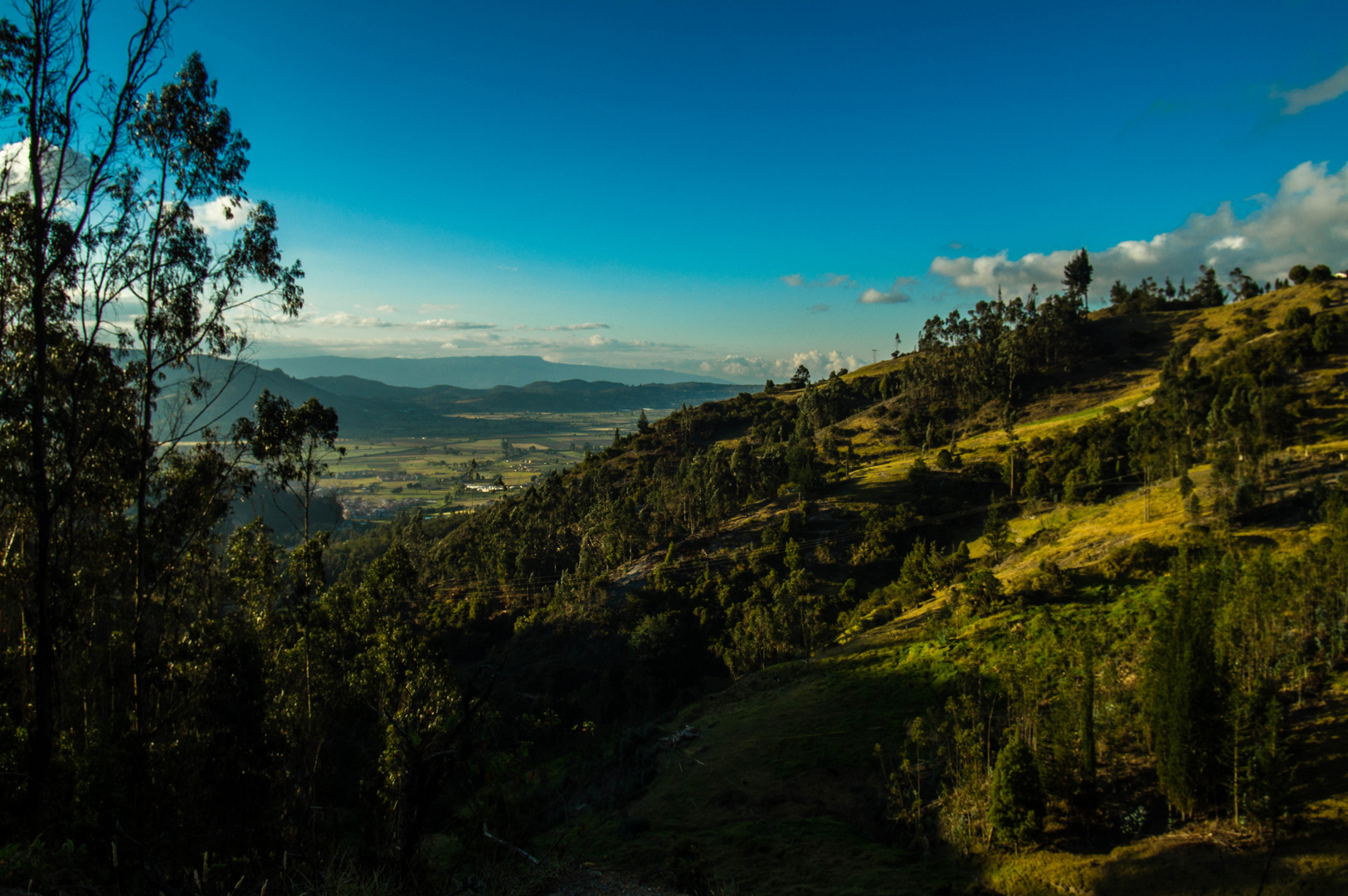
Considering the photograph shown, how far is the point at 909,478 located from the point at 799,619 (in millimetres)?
25888

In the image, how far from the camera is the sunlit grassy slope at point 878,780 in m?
11.7

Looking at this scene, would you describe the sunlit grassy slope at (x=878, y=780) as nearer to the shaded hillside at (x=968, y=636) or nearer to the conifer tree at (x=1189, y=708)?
the shaded hillside at (x=968, y=636)

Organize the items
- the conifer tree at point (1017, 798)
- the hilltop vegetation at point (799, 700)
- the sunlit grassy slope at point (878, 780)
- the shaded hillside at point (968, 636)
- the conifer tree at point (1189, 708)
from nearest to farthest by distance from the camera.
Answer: the sunlit grassy slope at point (878, 780), the hilltop vegetation at point (799, 700), the conifer tree at point (1189, 708), the shaded hillside at point (968, 636), the conifer tree at point (1017, 798)

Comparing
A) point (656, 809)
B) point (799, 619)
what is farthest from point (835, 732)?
point (799, 619)

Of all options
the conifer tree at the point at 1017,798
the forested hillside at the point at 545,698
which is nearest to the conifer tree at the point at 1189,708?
the forested hillside at the point at 545,698

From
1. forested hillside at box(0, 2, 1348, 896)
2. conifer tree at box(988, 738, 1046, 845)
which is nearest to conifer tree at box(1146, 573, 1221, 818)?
forested hillside at box(0, 2, 1348, 896)

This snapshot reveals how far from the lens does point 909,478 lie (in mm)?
62312

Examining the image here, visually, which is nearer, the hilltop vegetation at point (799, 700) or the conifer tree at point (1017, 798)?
the hilltop vegetation at point (799, 700)

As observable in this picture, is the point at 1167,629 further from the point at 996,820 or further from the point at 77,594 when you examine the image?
the point at 77,594

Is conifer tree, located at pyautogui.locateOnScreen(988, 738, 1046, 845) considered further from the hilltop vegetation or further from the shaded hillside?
the shaded hillside

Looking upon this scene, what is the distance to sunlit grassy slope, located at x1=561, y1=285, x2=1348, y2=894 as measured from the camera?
11719 mm

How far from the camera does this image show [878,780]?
64.9 ft

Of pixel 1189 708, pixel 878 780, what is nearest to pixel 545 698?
pixel 878 780

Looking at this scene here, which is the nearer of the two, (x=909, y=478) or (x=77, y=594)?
(x=77, y=594)
